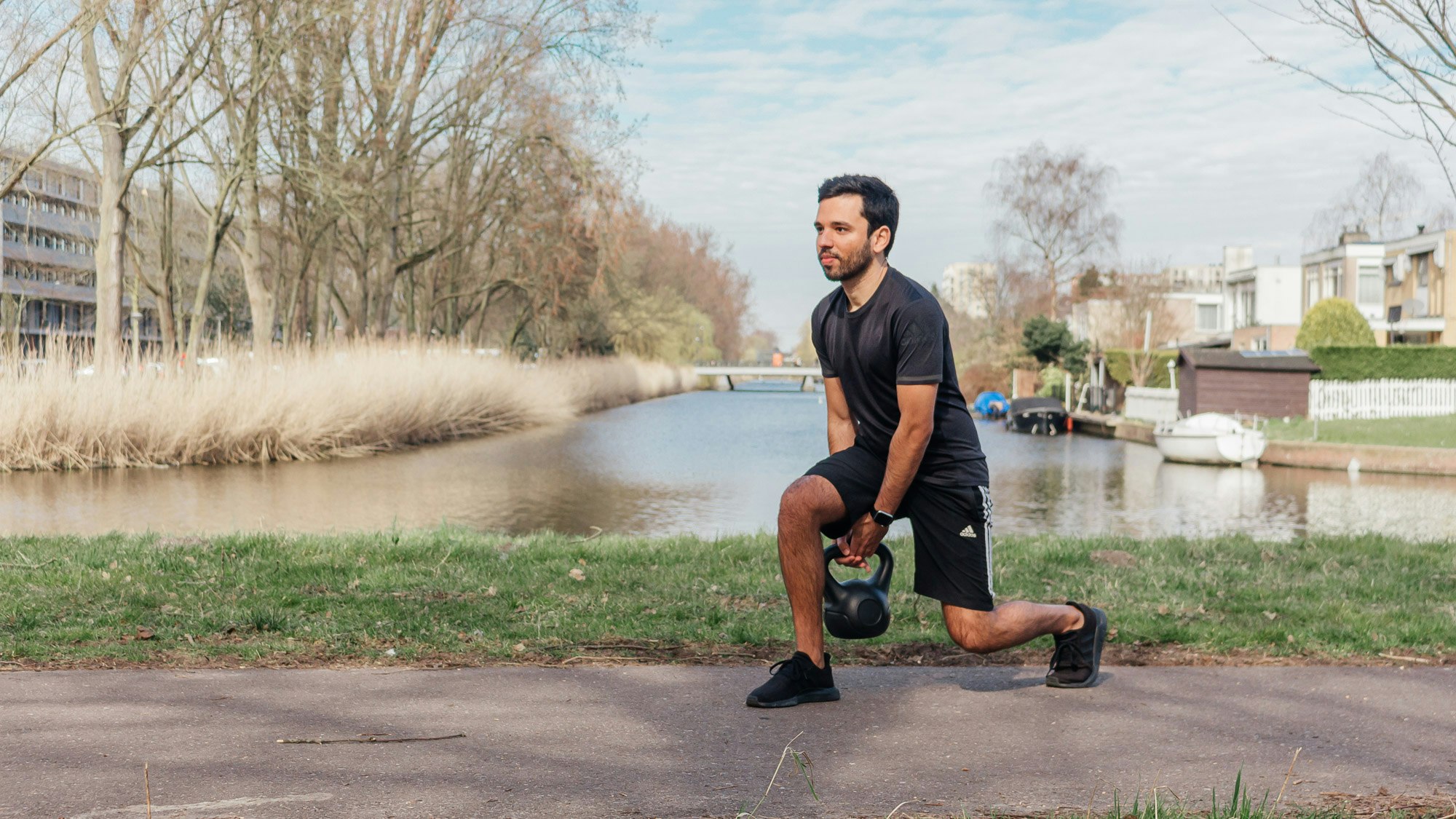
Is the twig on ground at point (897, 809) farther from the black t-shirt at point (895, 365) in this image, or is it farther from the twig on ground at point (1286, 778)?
the black t-shirt at point (895, 365)

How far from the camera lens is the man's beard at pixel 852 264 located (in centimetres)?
448

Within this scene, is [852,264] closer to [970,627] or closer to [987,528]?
[987,528]

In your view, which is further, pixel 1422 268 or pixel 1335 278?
pixel 1335 278

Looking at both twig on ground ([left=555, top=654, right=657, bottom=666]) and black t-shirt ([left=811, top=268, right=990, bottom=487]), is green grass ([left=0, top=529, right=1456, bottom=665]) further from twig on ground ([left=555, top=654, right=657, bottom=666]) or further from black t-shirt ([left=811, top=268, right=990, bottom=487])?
black t-shirt ([left=811, top=268, right=990, bottom=487])

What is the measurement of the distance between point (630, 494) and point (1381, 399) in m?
28.7

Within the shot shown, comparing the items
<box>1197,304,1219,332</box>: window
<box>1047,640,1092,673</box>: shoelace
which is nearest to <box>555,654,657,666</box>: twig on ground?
<box>1047,640,1092,673</box>: shoelace

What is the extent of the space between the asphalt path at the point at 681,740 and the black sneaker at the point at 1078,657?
2.4 inches

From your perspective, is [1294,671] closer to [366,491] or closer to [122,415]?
[366,491]

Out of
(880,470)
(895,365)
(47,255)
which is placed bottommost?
→ (880,470)

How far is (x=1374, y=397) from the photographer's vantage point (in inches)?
1538

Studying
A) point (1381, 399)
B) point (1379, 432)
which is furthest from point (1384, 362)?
point (1379, 432)

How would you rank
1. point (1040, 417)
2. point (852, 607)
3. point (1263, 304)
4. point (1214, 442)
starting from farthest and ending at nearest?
point (1263, 304) < point (1040, 417) < point (1214, 442) < point (852, 607)

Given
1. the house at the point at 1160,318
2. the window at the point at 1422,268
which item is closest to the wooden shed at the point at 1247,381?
the house at the point at 1160,318

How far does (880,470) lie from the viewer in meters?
4.61
